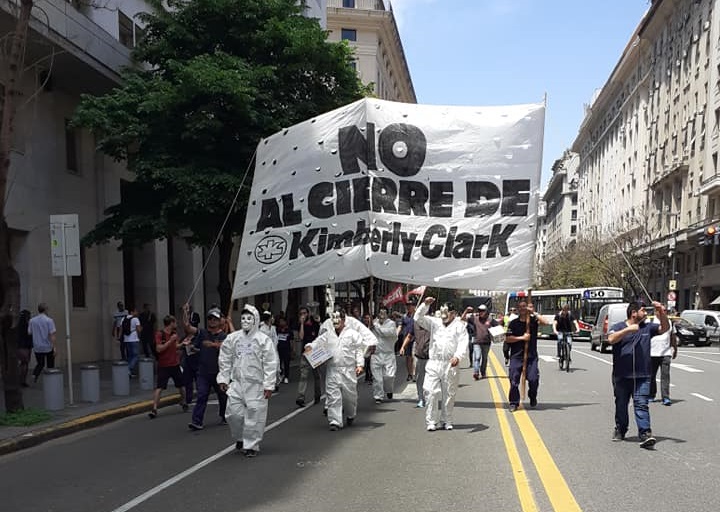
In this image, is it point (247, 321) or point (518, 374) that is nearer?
point (247, 321)

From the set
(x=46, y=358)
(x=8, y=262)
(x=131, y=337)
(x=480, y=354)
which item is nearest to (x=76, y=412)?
(x=8, y=262)

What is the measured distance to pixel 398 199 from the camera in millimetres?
9367

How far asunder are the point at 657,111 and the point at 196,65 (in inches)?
2162

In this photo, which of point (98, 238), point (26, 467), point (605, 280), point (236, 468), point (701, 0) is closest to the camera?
point (236, 468)

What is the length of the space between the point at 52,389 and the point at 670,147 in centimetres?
5529

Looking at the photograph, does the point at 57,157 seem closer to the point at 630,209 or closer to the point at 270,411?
the point at 270,411

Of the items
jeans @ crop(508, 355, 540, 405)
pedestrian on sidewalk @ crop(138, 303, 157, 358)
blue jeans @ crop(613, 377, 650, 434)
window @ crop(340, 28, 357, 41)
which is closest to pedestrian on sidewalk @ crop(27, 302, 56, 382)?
pedestrian on sidewalk @ crop(138, 303, 157, 358)

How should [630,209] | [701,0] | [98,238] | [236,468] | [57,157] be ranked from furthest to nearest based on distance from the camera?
[630,209], [701,0], [57,157], [98,238], [236,468]

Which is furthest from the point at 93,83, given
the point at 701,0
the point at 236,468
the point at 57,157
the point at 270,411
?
the point at 701,0

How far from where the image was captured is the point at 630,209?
66125 mm

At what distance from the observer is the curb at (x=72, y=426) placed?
28.4ft

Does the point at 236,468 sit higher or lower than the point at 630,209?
lower

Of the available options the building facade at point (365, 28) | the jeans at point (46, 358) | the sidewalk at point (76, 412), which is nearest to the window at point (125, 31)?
the jeans at point (46, 358)

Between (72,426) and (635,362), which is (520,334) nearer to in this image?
(635,362)
